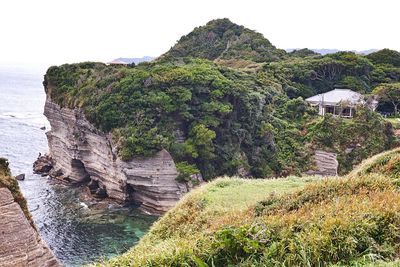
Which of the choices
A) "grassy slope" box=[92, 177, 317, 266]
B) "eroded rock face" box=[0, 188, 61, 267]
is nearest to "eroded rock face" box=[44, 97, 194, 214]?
"eroded rock face" box=[0, 188, 61, 267]

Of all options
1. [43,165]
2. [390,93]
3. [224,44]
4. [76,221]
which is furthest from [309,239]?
[224,44]

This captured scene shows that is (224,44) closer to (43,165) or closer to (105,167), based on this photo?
(43,165)

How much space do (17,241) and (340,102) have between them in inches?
1506

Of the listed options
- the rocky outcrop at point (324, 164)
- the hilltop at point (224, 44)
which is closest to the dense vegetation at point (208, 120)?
the rocky outcrop at point (324, 164)

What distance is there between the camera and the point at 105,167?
36375 millimetres

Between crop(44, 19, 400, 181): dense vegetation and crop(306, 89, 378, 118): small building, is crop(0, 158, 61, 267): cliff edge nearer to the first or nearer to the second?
crop(44, 19, 400, 181): dense vegetation

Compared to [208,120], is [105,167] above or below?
below

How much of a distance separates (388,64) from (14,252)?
60236 millimetres

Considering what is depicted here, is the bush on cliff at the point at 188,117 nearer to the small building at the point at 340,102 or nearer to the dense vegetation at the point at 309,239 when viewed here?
the small building at the point at 340,102

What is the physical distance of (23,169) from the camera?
44.4 m

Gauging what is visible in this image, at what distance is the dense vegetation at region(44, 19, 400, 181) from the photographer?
→ 115ft

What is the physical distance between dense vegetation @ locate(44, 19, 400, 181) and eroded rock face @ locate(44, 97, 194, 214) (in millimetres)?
921

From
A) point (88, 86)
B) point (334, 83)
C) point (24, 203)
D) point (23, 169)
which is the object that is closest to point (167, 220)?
point (24, 203)

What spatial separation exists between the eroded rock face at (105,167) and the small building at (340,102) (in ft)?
73.2
